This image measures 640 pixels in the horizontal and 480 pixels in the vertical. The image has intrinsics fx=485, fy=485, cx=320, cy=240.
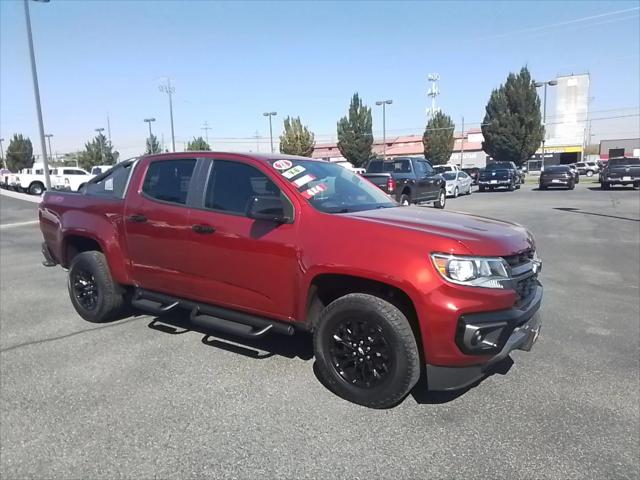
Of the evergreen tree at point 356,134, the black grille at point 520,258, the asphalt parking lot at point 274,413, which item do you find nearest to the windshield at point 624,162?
the asphalt parking lot at point 274,413

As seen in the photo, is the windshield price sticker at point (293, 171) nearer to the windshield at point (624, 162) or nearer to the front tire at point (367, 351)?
the front tire at point (367, 351)

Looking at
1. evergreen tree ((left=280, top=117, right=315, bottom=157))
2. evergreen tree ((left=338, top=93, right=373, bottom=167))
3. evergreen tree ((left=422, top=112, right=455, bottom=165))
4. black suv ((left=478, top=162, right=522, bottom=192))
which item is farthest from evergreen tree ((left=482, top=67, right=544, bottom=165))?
black suv ((left=478, top=162, right=522, bottom=192))

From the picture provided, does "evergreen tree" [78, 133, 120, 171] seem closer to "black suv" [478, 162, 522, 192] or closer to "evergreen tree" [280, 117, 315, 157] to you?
Result: "evergreen tree" [280, 117, 315, 157]

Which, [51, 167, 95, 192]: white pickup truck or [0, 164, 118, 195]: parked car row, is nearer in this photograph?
[51, 167, 95, 192]: white pickup truck

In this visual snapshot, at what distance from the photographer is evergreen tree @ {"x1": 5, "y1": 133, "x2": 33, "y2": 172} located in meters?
68.9

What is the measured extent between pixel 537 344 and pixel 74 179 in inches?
1232

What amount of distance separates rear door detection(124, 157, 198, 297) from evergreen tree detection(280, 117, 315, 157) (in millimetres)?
52947

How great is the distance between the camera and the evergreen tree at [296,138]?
57366mm

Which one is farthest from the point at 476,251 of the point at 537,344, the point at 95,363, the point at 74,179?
the point at 74,179

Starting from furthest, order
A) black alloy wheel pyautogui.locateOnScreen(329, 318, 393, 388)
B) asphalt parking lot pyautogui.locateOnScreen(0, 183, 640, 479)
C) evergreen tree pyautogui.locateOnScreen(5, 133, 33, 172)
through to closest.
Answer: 1. evergreen tree pyautogui.locateOnScreen(5, 133, 33, 172)
2. black alloy wheel pyautogui.locateOnScreen(329, 318, 393, 388)
3. asphalt parking lot pyautogui.locateOnScreen(0, 183, 640, 479)

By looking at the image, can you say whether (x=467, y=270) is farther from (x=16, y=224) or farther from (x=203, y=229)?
(x=16, y=224)

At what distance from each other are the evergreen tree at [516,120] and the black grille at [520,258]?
5729 centimetres

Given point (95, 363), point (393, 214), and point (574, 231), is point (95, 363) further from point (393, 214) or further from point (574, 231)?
point (574, 231)

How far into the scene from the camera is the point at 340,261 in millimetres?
3359
